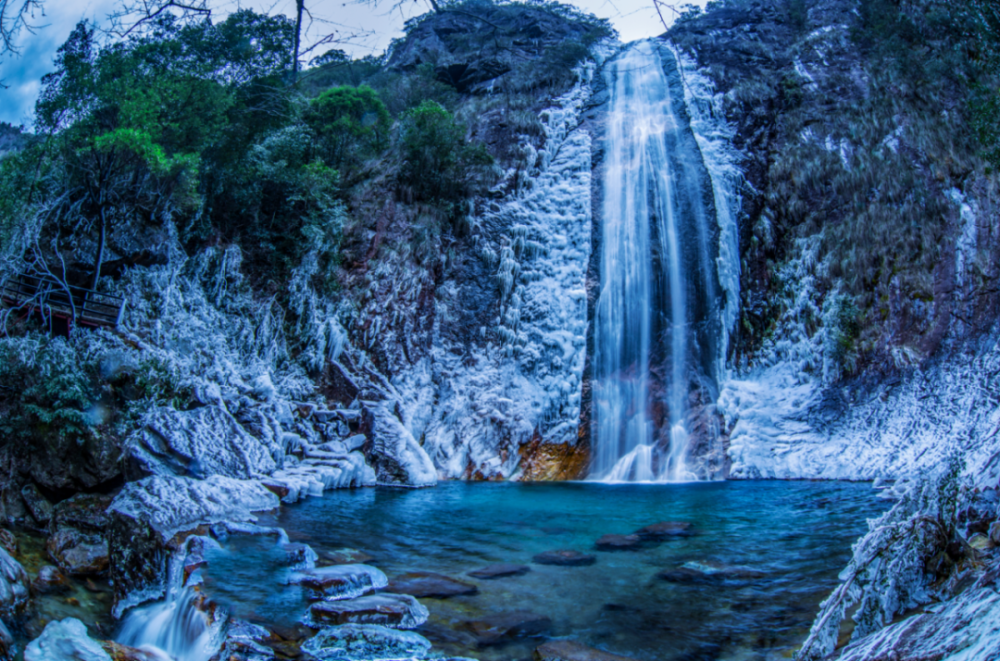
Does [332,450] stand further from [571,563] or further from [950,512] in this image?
[950,512]

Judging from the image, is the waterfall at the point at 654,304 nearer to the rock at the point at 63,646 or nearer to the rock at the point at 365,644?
the rock at the point at 365,644

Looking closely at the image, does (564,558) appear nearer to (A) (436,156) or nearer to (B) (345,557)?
(B) (345,557)

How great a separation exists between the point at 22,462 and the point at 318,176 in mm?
10080

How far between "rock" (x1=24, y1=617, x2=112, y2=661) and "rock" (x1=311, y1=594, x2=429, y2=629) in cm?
134

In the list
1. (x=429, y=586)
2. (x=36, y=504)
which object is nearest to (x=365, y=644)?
(x=429, y=586)

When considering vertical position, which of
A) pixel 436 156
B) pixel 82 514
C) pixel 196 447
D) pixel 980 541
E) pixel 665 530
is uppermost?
pixel 436 156

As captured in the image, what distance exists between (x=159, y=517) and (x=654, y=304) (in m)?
11.8

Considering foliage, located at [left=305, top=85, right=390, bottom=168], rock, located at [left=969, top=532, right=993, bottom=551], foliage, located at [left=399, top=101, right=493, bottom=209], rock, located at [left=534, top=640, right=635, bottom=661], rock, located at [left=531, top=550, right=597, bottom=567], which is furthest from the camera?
foliage, located at [left=305, top=85, right=390, bottom=168]

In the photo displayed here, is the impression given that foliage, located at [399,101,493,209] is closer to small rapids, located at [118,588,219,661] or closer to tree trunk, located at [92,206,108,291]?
tree trunk, located at [92,206,108,291]

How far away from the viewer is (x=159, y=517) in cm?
633

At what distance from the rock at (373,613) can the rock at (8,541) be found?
3.37 meters

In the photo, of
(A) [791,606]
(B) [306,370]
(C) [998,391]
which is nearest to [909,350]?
(C) [998,391]

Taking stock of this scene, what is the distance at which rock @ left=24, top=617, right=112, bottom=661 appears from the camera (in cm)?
384

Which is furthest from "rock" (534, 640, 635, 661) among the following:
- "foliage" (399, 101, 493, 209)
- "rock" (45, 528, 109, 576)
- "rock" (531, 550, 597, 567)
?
"foliage" (399, 101, 493, 209)
